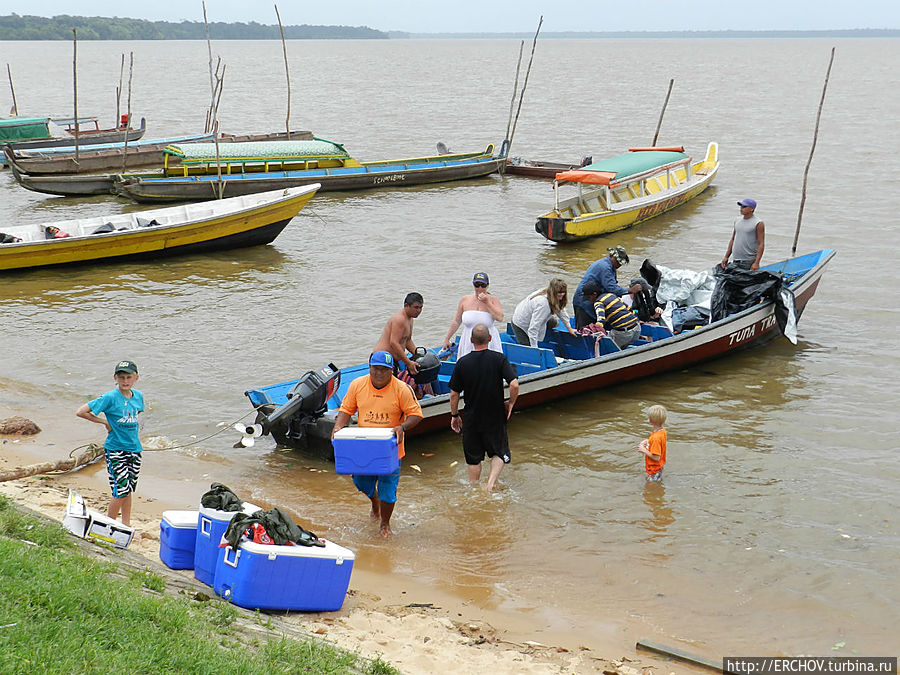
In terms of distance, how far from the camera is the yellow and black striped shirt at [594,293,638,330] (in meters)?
12.2

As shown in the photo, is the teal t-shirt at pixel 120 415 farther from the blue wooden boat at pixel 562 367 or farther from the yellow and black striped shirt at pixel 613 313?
the yellow and black striped shirt at pixel 613 313

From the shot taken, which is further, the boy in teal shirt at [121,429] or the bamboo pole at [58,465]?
the bamboo pole at [58,465]

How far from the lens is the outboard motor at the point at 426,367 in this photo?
33.3 ft

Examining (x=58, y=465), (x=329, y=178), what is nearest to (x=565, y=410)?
(x=58, y=465)

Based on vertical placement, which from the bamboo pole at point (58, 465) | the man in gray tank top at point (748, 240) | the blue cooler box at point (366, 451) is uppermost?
the man in gray tank top at point (748, 240)

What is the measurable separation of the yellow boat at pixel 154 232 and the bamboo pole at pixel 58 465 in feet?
30.0

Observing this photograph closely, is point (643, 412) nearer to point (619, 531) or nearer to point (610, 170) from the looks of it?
point (619, 531)

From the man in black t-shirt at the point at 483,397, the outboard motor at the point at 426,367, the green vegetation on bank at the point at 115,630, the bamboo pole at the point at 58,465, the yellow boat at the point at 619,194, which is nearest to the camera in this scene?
the green vegetation on bank at the point at 115,630

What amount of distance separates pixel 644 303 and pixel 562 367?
8.08ft

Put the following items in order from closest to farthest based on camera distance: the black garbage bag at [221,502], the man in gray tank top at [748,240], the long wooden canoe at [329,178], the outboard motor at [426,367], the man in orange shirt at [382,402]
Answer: the black garbage bag at [221,502] → the man in orange shirt at [382,402] → the outboard motor at [426,367] → the man in gray tank top at [748,240] → the long wooden canoe at [329,178]

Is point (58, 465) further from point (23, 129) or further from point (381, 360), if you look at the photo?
point (23, 129)

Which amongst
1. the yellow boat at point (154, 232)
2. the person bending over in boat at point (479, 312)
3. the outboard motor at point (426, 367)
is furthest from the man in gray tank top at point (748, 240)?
the yellow boat at point (154, 232)

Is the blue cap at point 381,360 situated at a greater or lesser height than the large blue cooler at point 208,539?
greater

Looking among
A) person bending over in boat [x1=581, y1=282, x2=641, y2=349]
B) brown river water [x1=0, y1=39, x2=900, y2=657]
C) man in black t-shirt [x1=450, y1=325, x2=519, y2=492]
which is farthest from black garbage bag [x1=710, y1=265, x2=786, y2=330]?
man in black t-shirt [x1=450, y1=325, x2=519, y2=492]
